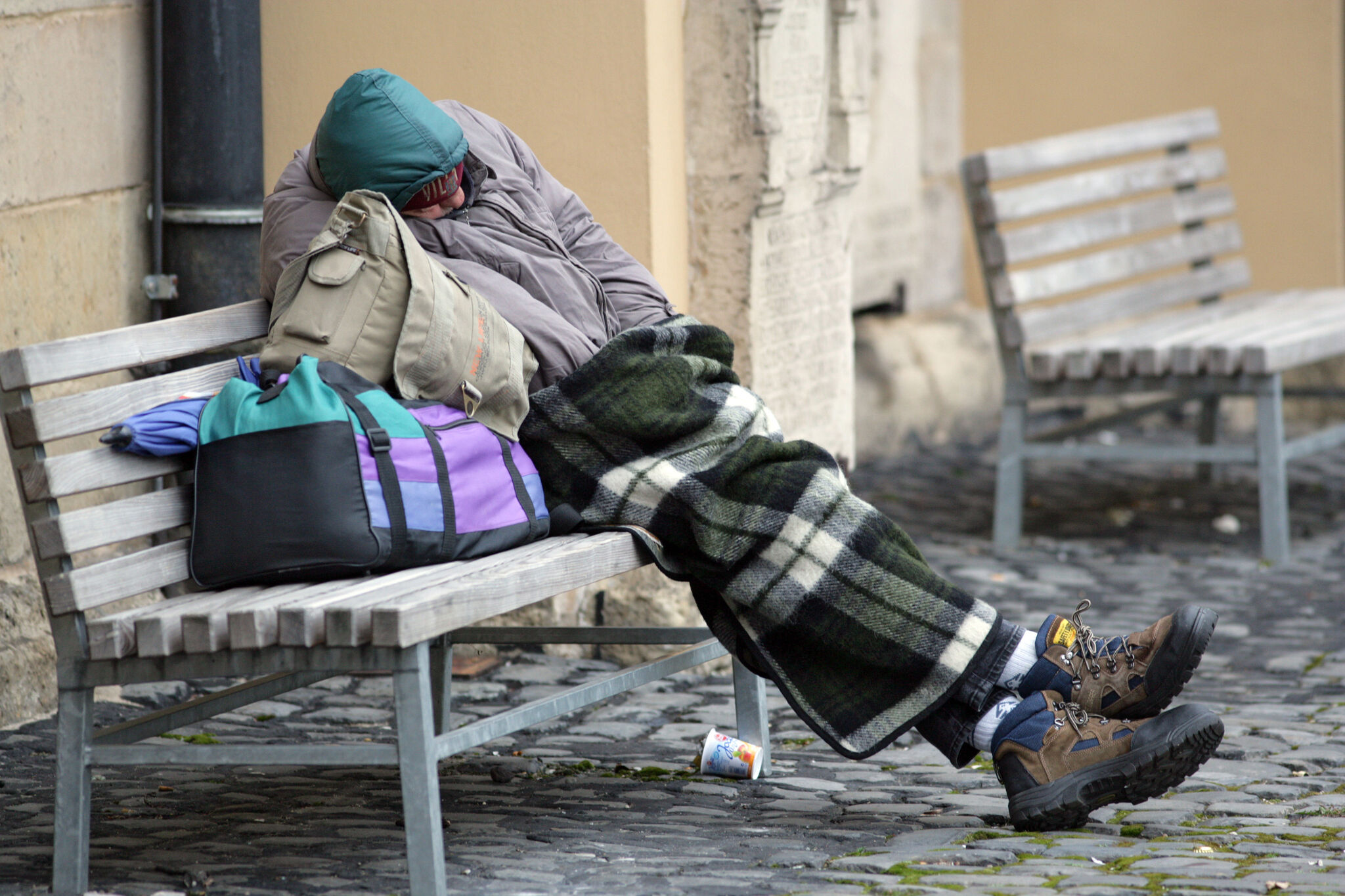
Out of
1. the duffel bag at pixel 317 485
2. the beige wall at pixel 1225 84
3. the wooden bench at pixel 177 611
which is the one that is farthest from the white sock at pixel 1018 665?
the beige wall at pixel 1225 84

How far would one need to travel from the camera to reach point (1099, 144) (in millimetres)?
6238

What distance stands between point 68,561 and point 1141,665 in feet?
5.78

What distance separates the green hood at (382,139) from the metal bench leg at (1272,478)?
127 inches

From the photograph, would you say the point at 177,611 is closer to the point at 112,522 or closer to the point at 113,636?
the point at 113,636

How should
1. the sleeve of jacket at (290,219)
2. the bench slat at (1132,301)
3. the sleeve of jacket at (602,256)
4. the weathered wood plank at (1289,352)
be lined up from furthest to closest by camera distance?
1. the bench slat at (1132,301)
2. the weathered wood plank at (1289,352)
3. the sleeve of jacket at (602,256)
4. the sleeve of jacket at (290,219)

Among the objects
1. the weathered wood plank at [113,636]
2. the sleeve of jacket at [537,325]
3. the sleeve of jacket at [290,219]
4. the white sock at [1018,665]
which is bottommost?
the white sock at [1018,665]

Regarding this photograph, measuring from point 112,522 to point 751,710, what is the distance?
1.37 metres

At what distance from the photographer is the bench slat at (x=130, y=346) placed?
2.67 meters

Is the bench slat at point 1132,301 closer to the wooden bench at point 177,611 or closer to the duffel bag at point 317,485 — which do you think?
the wooden bench at point 177,611

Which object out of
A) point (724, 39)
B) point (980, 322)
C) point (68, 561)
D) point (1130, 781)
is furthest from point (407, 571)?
point (980, 322)

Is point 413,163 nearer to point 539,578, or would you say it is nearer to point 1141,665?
point 539,578

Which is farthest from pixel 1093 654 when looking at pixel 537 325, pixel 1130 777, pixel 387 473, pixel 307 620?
pixel 307 620

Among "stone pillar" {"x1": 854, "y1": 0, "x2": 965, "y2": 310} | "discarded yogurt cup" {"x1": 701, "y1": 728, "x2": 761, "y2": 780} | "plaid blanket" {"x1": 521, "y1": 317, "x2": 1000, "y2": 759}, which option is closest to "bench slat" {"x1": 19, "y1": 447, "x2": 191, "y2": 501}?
"plaid blanket" {"x1": 521, "y1": 317, "x2": 1000, "y2": 759}

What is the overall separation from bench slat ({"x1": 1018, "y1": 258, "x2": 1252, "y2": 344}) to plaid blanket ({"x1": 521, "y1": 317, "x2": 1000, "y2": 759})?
2.81 meters
